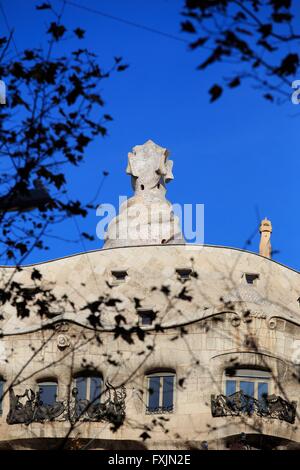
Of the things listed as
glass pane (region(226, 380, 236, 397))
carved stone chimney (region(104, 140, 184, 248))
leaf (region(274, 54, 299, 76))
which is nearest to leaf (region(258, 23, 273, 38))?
leaf (region(274, 54, 299, 76))

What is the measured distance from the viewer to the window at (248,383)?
3019cm

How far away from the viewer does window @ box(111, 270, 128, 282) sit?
1288 inches

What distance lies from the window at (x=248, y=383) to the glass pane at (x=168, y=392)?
1492 millimetres

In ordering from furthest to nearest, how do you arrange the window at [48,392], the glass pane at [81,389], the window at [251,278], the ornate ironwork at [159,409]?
the window at [251,278] → the window at [48,392] → the glass pane at [81,389] → the ornate ironwork at [159,409]

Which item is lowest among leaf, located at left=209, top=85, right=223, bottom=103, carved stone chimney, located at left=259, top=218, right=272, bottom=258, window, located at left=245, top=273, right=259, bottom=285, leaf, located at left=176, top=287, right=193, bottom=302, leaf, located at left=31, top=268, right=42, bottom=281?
leaf, located at left=176, top=287, right=193, bottom=302

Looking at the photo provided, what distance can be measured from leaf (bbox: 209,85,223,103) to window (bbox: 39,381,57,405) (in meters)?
20.6

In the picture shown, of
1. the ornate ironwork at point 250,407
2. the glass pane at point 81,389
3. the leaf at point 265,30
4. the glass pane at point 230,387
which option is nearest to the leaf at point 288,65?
the leaf at point 265,30

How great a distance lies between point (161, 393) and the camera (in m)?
30.7

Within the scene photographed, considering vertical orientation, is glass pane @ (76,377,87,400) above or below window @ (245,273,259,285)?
below

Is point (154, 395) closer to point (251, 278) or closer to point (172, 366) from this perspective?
point (172, 366)

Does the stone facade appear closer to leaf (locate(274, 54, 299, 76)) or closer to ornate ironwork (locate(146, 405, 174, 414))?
ornate ironwork (locate(146, 405, 174, 414))

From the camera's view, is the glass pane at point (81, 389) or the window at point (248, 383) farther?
the glass pane at point (81, 389)

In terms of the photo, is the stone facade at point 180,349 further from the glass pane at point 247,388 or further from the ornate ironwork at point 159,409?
the glass pane at point 247,388

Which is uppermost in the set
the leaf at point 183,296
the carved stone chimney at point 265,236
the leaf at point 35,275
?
the carved stone chimney at point 265,236
